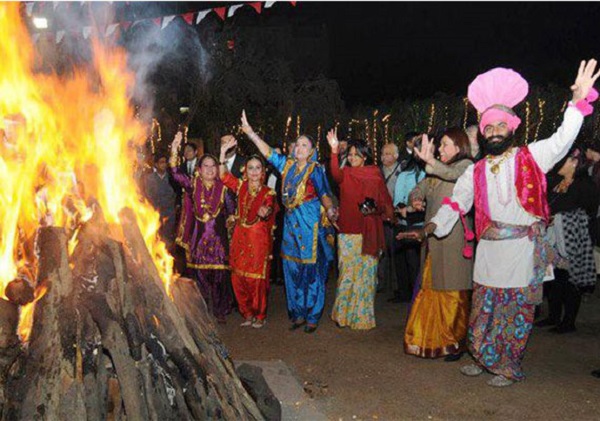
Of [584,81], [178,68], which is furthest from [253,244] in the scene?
[178,68]

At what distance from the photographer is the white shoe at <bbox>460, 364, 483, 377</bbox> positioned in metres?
5.20

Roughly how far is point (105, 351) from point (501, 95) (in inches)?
146

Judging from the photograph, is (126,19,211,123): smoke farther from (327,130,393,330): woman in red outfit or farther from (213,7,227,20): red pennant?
(327,130,393,330): woman in red outfit

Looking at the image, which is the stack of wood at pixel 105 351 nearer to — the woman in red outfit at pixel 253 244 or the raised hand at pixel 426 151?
the raised hand at pixel 426 151

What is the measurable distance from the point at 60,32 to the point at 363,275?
218 inches

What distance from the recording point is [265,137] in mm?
21891

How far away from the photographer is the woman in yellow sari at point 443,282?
18.0 ft

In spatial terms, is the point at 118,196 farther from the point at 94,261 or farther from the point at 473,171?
the point at 473,171

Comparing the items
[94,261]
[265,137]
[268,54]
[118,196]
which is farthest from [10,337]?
[268,54]

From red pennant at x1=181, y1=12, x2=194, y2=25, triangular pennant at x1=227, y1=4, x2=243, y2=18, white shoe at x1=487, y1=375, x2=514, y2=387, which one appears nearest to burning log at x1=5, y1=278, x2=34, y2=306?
white shoe at x1=487, y1=375, x2=514, y2=387

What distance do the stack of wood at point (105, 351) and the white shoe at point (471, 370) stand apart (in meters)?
2.38

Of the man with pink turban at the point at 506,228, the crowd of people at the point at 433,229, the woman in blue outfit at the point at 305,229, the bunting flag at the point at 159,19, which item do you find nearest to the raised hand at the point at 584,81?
the crowd of people at the point at 433,229

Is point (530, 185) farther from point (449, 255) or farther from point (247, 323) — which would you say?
point (247, 323)

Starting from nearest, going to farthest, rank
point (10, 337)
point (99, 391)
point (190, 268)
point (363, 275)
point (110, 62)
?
1. point (99, 391)
2. point (10, 337)
3. point (110, 62)
4. point (363, 275)
5. point (190, 268)
